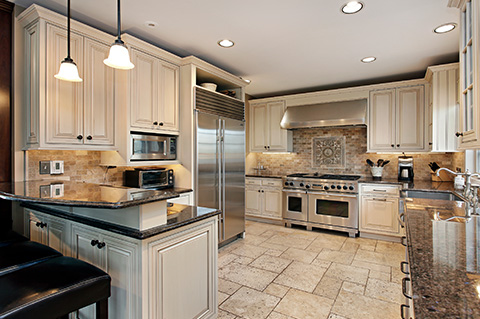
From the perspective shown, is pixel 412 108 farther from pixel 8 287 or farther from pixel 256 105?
pixel 8 287

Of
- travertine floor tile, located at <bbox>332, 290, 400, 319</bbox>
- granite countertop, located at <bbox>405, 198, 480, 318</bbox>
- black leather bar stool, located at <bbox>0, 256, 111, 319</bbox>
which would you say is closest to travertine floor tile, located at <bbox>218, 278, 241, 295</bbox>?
travertine floor tile, located at <bbox>332, 290, 400, 319</bbox>

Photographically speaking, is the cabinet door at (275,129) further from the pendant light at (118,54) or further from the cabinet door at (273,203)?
the pendant light at (118,54)

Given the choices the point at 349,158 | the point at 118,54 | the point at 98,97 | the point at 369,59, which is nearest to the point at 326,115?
the point at 349,158

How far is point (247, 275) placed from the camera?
116 inches

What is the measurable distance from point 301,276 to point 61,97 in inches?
117

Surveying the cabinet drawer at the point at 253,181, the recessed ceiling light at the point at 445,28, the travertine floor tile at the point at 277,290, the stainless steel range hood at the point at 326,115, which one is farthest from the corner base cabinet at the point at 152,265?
the stainless steel range hood at the point at 326,115

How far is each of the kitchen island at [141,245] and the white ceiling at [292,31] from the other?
5.56 ft

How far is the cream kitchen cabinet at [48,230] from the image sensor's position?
6.36ft

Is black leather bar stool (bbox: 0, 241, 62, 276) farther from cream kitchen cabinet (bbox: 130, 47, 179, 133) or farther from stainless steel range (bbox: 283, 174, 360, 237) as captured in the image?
stainless steel range (bbox: 283, 174, 360, 237)

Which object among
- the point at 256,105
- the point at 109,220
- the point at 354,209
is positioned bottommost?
the point at 354,209

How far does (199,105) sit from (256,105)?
2354 millimetres

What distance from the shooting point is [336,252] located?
3619 millimetres

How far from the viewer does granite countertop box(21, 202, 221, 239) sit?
1508mm

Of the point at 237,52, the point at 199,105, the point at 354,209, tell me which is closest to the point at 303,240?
the point at 354,209
